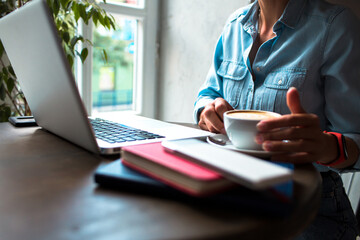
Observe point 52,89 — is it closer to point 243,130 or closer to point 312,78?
point 243,130

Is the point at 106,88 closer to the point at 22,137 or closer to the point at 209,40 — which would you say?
the point at 209,40

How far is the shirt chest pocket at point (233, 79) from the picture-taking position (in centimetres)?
106

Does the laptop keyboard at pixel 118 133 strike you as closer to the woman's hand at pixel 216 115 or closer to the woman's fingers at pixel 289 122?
the woman's hand at pixel 216 115

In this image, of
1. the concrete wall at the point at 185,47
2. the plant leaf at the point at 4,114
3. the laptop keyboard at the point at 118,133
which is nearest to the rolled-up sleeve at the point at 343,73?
the laptop keyboard at the point at 118,133

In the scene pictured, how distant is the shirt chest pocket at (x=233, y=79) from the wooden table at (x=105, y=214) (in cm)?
54

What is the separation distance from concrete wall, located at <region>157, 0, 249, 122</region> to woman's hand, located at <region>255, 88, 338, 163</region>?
1416 mm

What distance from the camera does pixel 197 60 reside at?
83.2 inches

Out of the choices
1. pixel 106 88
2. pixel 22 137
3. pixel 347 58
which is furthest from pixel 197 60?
pixel 22 137

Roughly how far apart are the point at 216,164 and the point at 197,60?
5.82ft

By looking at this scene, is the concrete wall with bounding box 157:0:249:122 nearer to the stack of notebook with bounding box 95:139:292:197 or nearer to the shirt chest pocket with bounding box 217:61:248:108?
the shirt chest pocket with bounding box 217:61:248:108

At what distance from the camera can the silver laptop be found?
56 cm

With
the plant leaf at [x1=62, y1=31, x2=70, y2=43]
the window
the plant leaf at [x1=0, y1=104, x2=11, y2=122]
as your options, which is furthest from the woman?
the window

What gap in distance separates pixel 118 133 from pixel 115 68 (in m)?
1.65

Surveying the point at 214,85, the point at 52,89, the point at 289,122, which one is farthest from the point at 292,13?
the point at 52,89
